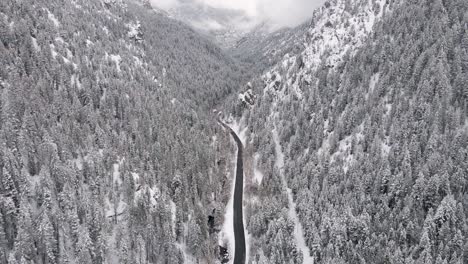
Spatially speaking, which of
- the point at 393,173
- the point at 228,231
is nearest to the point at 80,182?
the point at 228,231

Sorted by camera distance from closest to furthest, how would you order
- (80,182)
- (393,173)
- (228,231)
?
(80,182) < (393,173) < (228,231)

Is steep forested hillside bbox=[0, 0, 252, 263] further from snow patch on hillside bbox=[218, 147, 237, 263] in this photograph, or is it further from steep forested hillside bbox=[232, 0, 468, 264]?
steep forested hillside bbox=[232, 0, 468, 264]

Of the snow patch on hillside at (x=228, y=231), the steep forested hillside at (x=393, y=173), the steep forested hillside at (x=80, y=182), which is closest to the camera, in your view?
the steep forested hillside at (x=80, y=182)

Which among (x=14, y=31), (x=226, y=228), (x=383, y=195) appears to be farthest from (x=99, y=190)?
(x=383, y=195)

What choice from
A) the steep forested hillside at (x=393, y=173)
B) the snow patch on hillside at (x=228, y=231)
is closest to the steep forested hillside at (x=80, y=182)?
the snow patch on hillside at (x=228, y=231)

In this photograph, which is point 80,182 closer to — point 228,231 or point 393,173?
point 228,231

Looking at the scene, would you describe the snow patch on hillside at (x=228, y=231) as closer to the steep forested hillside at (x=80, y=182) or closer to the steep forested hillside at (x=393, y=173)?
the steep forested hillside at (x=80, y=182)

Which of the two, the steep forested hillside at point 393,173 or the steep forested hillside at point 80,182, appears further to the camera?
the steep forested hillside at point 393,173

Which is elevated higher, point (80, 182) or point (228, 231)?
point (80, 182)

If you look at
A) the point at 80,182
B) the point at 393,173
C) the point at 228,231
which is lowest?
the point at 228,231

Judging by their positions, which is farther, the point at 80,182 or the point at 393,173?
the point at 393,173

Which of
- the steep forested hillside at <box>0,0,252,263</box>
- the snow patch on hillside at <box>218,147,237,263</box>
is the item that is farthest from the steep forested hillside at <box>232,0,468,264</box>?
the steep forested hillside at <box>0,0,252,263</box>
